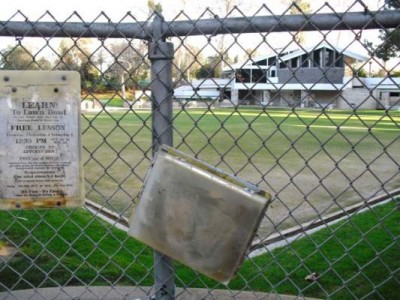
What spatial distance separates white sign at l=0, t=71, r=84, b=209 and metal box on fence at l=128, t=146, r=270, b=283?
15.4 inches

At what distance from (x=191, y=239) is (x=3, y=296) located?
1543 mm

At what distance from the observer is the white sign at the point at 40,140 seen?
193cm

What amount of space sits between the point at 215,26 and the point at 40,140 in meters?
0.90

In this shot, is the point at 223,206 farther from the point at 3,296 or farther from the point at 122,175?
the point at 122,175

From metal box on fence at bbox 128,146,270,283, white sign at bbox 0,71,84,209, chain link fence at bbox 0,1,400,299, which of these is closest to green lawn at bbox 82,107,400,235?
chain link fence at bbox 0,1,400,299

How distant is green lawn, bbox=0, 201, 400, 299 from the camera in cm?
325

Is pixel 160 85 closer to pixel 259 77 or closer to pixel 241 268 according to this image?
pixel 259 77

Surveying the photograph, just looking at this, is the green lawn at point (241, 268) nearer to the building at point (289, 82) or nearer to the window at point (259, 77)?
the building at point (289, 82)

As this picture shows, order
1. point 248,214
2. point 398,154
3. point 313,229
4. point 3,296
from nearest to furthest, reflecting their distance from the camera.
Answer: point 248,214 → point 3,296 → point 313,229 → point 398,154

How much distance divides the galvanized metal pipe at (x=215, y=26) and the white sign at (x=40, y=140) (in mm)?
204

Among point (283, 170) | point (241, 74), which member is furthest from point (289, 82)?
point (283, 170)

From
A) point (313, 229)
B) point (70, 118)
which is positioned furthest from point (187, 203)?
point (313, 229)

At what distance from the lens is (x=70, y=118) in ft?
6.36

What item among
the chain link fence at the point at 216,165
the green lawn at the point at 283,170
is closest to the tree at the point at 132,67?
the chain link fence at the point at 216,165
